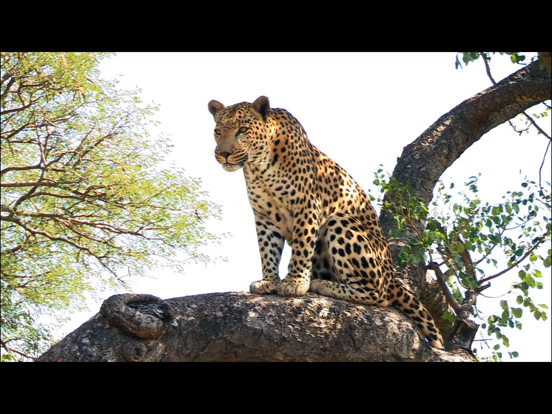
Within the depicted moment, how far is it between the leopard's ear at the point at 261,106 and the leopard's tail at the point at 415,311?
6.75ft

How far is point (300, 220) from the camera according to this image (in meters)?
7.51

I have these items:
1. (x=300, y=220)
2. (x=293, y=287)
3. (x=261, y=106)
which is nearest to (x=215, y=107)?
(x=261, y=106)

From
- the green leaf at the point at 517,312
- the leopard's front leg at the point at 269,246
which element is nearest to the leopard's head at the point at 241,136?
the leopard's front leg at the point at 269,246

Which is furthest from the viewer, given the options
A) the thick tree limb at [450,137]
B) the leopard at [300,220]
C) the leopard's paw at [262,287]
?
the thick tree limb at [450,137]

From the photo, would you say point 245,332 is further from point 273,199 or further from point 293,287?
point 273,199

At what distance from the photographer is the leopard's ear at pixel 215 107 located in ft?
26.0

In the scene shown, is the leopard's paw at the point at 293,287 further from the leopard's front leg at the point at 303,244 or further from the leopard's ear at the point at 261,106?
the leopard's ear at the point at 261,106

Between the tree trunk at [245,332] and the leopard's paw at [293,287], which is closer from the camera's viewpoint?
the tree trunk at [245,332]

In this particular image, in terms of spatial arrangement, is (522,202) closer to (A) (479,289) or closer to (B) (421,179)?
(A) (479,289)

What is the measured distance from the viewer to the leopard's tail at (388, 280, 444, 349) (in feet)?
24.5

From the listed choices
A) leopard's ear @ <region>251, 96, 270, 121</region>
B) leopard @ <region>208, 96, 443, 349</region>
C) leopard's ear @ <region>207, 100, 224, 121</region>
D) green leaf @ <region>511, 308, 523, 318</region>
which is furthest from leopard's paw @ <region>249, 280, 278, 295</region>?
green leaf @ <region>511, 308, 523, 318</region>
